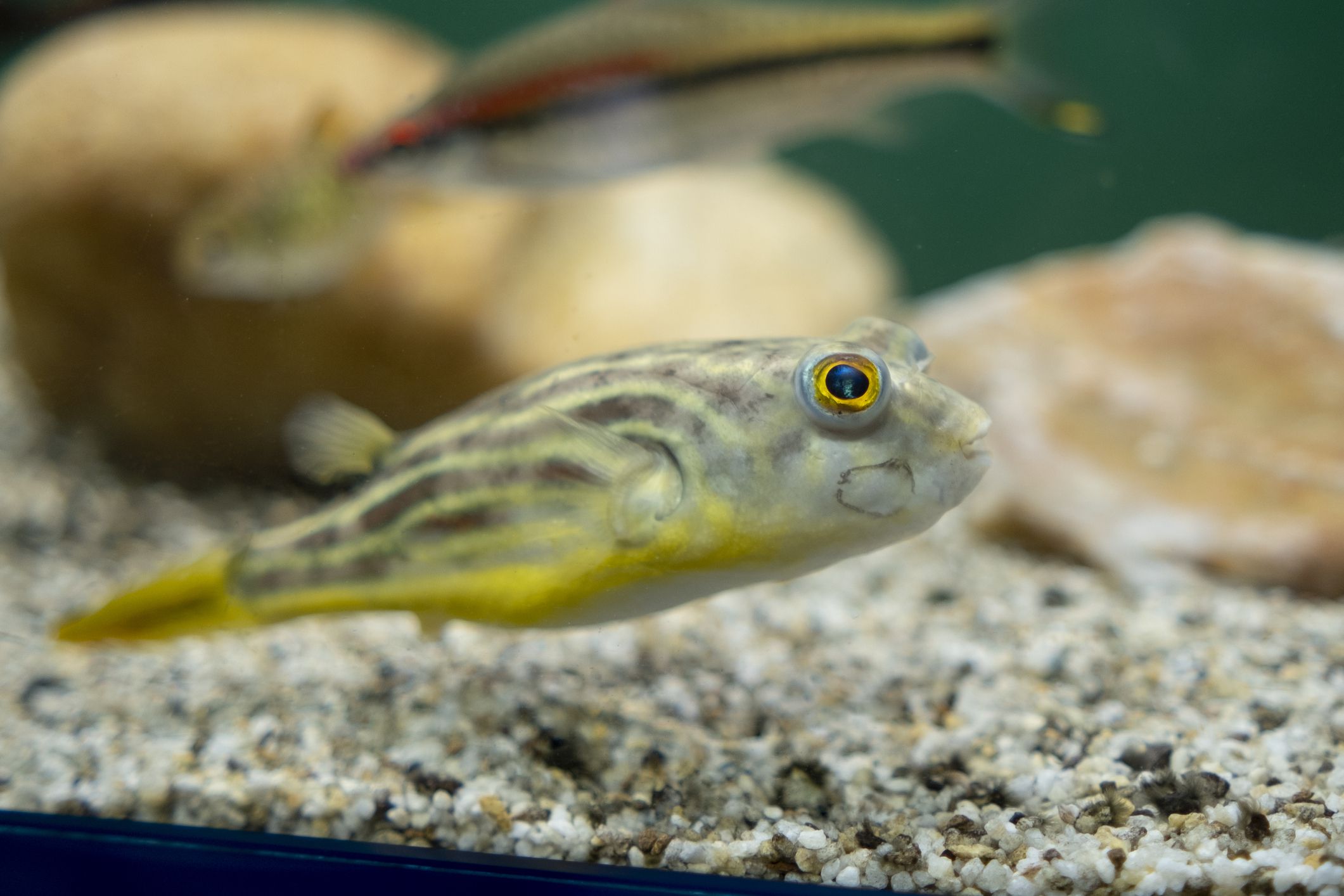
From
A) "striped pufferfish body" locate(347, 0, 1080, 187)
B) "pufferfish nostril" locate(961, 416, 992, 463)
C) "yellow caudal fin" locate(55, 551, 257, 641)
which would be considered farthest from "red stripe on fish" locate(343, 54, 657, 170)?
"pufferfish nostril" locate(961, 416, 992, 463)

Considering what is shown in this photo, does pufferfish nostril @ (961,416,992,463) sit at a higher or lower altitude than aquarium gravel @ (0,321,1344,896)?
higher

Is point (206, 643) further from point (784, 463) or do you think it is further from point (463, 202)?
point (784, 463)

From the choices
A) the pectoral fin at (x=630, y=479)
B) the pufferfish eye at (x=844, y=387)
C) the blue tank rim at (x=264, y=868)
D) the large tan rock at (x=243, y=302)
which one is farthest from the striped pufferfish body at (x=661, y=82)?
the blue tank rim at (x=264, y=868)

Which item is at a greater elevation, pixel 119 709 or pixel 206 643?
pixel 206 643

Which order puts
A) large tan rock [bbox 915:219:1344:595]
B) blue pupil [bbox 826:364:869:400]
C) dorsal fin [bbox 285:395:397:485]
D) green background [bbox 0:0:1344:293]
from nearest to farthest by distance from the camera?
blue pupil [bbox 826:364:869:400], dorsal fin [bbox 285:395:397:485], green background [bbox 0:0:1344:293], large tan rock [bbox 915:219:1344:595]

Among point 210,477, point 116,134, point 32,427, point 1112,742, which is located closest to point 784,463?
point 1112,742

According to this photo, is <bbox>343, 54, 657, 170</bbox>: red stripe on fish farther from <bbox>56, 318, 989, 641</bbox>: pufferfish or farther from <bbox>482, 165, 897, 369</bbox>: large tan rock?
<bbox>56, 318, 989, 641</bbox>: pufferfish
